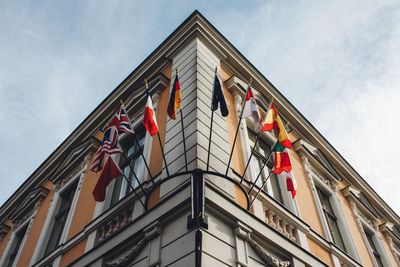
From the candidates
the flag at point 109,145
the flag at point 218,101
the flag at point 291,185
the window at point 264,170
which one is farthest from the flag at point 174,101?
the flag at point 291,185

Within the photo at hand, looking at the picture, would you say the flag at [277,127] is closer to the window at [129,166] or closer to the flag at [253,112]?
the flag at [253,112]

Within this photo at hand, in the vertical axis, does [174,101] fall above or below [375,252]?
below

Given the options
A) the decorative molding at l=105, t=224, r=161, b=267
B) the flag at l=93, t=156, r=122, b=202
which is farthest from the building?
the flag at l=93, t=156, r=122, b=202

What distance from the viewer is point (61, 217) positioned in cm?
1011

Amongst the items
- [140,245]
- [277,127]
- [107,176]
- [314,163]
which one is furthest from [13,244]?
[314,163]

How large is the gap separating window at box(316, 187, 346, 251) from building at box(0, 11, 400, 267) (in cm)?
4

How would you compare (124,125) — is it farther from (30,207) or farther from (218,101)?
(30,207)

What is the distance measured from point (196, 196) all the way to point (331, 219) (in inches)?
247

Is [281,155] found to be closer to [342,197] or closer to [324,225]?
[324,225]

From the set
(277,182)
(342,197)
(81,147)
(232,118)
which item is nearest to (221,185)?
(232,118)

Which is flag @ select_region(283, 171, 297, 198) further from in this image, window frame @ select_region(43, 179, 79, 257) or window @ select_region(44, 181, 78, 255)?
window @ select_region(44, 181, 78, 255)

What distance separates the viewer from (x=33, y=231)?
1060 cm

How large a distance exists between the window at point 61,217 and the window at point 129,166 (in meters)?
2.32

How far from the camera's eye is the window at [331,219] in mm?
9422
